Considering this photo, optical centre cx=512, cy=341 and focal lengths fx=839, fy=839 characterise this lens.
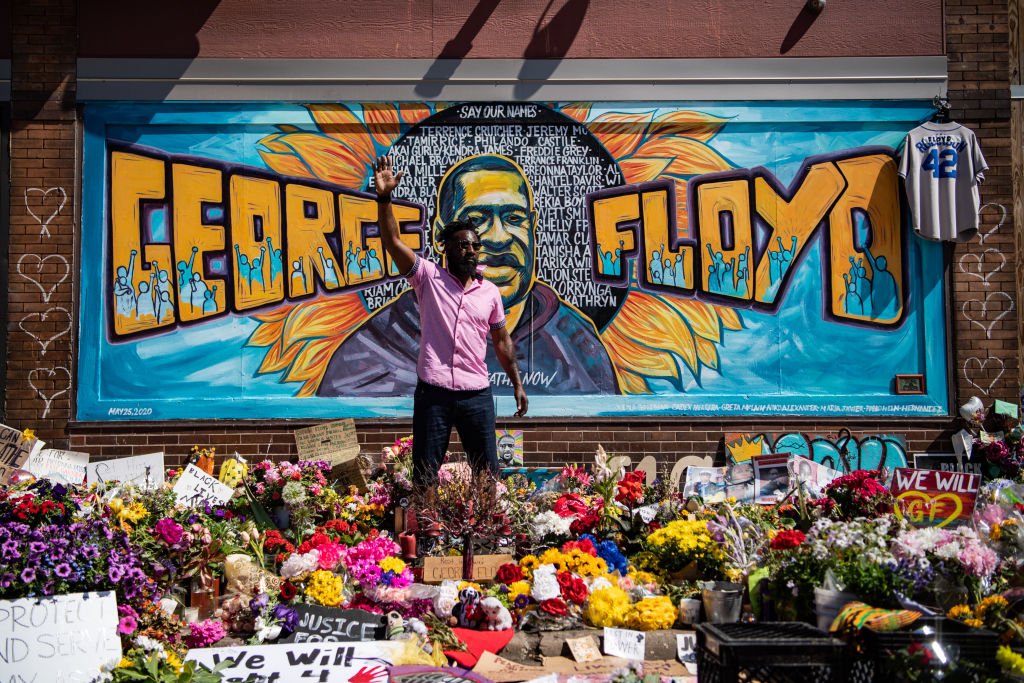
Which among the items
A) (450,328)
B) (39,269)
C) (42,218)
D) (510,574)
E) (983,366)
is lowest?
(510,574)

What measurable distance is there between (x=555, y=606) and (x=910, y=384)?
521cm

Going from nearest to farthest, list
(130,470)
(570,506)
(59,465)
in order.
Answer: (570,506)
(59,465)
(130,470)

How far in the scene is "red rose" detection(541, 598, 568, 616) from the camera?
16.9ft

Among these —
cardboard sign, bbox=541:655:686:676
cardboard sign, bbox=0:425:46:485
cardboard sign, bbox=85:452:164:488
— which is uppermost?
cardboard sign, bbox=0:425:46:485

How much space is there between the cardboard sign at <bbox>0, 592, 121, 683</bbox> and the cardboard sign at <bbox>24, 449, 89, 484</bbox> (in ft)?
10.7

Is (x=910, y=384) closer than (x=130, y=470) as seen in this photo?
No

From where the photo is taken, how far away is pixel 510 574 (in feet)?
18.0

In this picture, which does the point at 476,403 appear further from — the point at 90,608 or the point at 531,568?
the point at 90,608

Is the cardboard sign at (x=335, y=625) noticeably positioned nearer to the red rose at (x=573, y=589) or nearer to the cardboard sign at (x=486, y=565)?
the cardboard sign at (x=486, y=565)

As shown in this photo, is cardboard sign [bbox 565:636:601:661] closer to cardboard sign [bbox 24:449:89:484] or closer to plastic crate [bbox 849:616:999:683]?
plastic crate [bbox 849:616:999:683]

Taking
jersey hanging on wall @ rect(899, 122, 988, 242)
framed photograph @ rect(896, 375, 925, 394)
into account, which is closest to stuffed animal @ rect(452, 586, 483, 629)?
framed photograph @ rect(896, 375, 925, 394)

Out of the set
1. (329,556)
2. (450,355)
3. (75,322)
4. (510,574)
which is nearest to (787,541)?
(510,574)

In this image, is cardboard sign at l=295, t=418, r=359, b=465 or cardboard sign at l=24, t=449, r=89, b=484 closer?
cardboard sign at l=295, t=418, r=359, b=465

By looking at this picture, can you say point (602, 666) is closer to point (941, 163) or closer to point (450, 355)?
point (450, 355)
